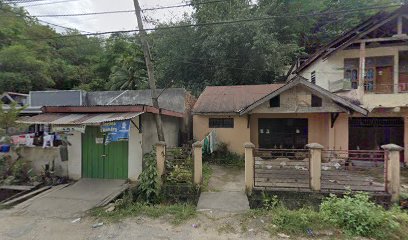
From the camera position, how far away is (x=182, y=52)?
2139cm

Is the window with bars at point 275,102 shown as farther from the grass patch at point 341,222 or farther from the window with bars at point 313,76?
the grass patch at point 341,222

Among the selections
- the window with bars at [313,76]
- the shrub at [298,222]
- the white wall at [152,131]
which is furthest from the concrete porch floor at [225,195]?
the window with bars at [313,76]

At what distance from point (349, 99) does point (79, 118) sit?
11.0 m

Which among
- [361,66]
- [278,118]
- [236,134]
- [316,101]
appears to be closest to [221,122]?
[236,134]

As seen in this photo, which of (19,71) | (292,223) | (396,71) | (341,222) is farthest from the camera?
(19,71)

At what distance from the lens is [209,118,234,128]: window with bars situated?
12.3 m

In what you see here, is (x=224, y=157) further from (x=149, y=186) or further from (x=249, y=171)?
(x=149, y=186)

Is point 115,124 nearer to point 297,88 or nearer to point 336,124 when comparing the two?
point 297,88

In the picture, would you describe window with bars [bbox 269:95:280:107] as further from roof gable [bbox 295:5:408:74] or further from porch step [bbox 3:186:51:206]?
porch step [bbox 3:186:51:206]

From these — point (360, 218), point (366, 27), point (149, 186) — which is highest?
point (366, 27)

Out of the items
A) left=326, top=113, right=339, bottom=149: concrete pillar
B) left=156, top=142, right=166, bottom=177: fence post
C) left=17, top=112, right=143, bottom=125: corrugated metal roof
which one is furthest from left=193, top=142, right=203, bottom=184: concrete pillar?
left=326, top=113, right=339, bottom=149: concrete pillar

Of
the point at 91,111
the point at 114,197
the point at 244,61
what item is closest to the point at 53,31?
the point at 244,61

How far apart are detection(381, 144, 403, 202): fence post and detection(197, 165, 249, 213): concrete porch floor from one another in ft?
12.7

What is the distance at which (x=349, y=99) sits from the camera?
10578mm
